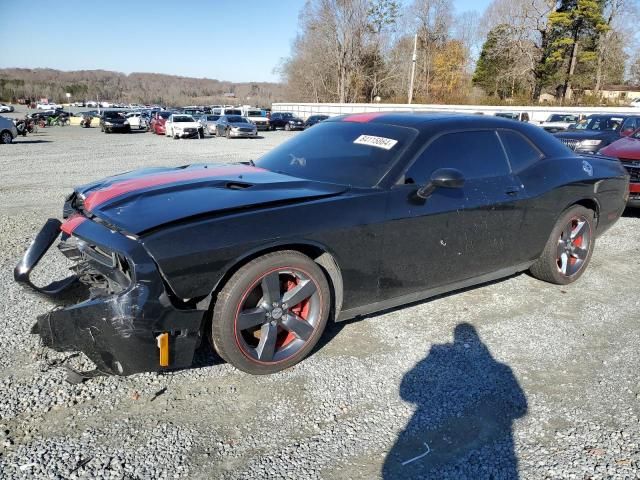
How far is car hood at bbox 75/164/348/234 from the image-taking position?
263 centimetres

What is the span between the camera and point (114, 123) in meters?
30.7

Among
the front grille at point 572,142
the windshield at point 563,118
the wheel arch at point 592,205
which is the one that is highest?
the windshield at point 563,118

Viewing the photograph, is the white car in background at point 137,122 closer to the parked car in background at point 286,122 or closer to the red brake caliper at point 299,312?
the parked car in background at point 286,122

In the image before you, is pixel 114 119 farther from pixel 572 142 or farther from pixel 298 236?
pixel 298 236

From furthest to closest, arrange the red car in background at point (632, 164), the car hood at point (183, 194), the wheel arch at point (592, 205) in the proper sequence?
the red car in background at point (632, 164)
the wheel arch at point (592, 205)
the car hood at point (183, 194)

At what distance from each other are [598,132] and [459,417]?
1243cm

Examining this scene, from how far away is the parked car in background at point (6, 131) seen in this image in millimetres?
20328

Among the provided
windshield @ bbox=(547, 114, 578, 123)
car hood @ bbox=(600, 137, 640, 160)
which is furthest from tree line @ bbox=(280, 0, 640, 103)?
car hood @ bbox=(600, 137, 640, 160)

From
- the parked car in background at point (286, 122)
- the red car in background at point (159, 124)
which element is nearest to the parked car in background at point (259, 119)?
the parked car in background at point (286, 122)

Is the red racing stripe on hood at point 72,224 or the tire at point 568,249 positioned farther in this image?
the tire at point 568,249

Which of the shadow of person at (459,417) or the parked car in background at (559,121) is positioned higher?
the parked car in background at (559,121)

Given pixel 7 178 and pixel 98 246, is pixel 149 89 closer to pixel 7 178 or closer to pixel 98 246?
pixel 7 178

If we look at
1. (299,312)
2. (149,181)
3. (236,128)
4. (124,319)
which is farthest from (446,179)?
(236,128)

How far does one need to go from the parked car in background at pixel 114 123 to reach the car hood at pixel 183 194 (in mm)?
30344
